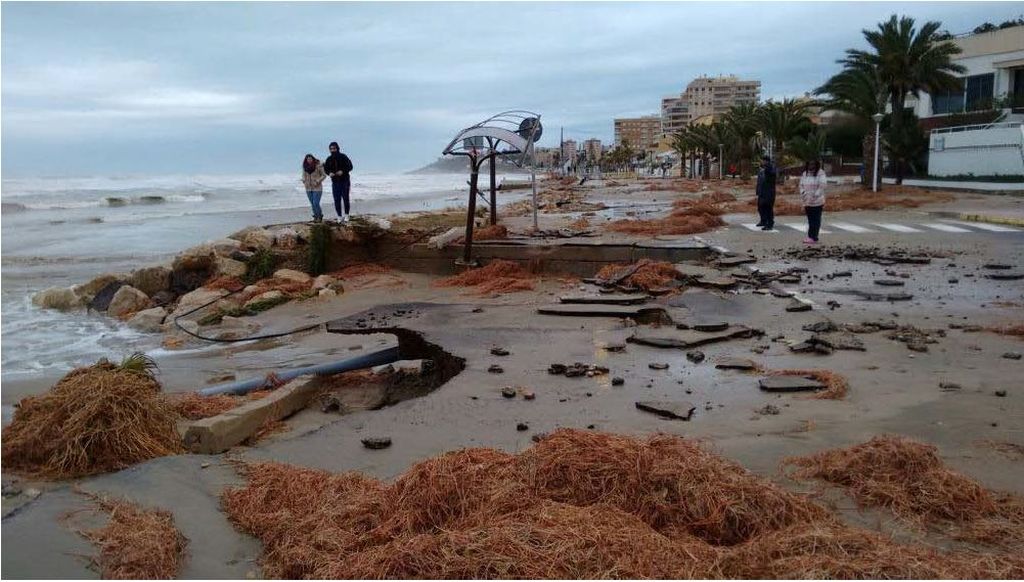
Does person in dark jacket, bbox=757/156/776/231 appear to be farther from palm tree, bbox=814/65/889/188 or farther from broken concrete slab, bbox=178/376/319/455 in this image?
palm tree, bbox=814/65/889/188

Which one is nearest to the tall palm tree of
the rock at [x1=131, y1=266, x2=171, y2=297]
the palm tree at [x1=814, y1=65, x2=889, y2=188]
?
the palm tree at [x1=814, y1=65, x2=889, y2=188]

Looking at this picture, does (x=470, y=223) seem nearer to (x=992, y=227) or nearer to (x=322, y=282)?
(x=322, y=282)

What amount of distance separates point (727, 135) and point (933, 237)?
54056 mm

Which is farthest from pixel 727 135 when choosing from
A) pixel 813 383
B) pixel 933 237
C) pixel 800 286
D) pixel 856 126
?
pixel 813 383

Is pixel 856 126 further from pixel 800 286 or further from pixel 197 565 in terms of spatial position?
pixel 197 565

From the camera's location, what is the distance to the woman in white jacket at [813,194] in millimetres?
15781

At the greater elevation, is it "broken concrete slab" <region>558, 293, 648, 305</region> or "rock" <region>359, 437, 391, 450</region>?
"broken concrete slab" <region>558, 293, 648, 305</region>

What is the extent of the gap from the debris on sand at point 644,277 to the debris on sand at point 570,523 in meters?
6.98

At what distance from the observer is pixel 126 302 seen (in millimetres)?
14547

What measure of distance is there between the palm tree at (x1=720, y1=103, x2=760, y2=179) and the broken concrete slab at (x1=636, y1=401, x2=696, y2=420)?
55.3 metres

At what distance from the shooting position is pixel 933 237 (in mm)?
16531

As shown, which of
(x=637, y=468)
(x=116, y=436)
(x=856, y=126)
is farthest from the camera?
(x=856, y=126)

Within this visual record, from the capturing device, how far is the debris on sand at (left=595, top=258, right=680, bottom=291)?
11.6 metres

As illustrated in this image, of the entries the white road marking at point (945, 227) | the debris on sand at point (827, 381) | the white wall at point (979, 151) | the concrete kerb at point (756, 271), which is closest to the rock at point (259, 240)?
the concrete kerb at point (756, 271)
